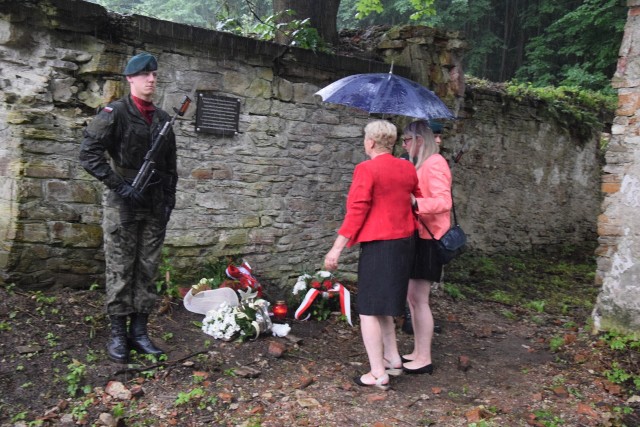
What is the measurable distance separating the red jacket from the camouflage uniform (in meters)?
1.32

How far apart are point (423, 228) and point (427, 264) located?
0.27m

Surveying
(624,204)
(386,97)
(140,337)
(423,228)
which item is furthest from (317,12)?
(140,337)

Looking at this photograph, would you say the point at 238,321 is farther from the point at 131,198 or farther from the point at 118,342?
the point at 131,198

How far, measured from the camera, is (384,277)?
3.94 metres

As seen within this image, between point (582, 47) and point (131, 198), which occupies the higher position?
point (582, 47)

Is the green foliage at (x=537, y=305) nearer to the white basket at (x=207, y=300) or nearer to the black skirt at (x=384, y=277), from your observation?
the black skirt at (x=384, y=277)

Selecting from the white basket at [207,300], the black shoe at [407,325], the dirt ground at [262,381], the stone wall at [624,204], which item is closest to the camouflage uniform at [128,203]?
the dirt ground at [262,381]

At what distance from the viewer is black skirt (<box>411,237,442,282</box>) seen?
4.36 m

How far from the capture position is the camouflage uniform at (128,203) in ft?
12.5

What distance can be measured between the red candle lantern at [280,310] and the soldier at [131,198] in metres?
1.40

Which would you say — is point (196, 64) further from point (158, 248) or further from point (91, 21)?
point (158, 248)

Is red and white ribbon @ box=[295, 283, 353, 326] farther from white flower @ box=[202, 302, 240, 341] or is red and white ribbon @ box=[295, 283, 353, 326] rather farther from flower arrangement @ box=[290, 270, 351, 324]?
white flower @ box=[202, 302, 240, 341]

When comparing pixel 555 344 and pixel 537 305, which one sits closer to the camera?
pixel 555 344

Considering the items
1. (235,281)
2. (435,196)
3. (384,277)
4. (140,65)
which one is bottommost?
(235,281)
